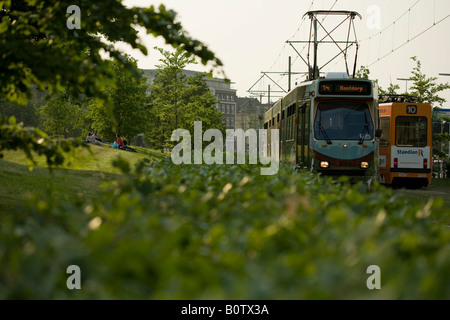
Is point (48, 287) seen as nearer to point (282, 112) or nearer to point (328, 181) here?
→ point (328, 181)

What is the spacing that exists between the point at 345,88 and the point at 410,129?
1047 cm

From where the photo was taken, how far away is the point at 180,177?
225 inches

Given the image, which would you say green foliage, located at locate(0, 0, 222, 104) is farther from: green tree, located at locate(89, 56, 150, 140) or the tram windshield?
green tree, located at locate(89, 56, 150, 140)

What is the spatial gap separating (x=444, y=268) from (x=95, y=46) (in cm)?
531

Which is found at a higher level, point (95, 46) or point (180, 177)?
point (95, 46)

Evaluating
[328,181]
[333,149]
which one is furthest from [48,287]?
[333,149]

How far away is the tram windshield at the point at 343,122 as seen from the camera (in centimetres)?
1769

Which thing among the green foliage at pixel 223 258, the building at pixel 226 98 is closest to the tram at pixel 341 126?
the green foliage at pixel 223 258

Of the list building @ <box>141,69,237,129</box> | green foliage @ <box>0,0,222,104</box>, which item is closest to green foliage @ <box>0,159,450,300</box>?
green foliage @ <box>0,0,222,104</box>

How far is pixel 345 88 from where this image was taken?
17688 mm

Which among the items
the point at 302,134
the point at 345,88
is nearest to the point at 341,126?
the point at 345,88

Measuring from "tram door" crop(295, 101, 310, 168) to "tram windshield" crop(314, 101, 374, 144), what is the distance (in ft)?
1.39

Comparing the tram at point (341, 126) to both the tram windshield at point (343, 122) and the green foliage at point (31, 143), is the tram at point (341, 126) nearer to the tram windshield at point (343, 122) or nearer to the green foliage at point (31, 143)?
the tram windshield at point (343, 122)

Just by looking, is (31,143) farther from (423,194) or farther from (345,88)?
(423,194)
